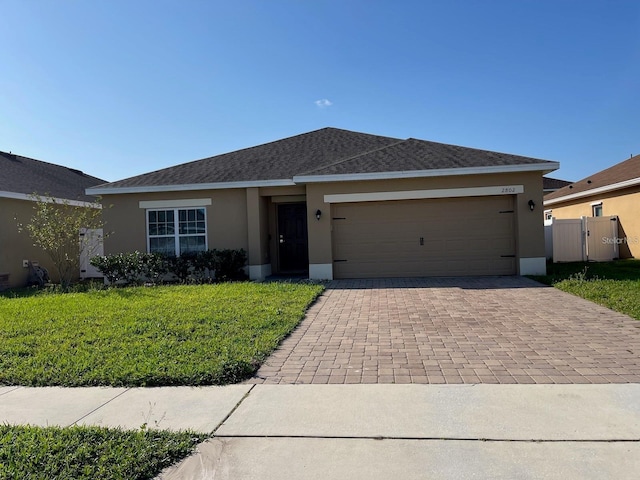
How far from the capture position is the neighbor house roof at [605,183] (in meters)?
16.3

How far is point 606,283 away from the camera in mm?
10461

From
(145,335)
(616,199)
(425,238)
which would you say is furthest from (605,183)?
(145,335)

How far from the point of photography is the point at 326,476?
3129mm

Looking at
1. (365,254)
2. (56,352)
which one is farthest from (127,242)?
(56,352)

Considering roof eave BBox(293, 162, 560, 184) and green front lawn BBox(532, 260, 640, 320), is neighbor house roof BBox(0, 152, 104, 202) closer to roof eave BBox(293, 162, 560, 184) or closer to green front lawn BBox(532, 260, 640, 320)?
roof eave BBox(293, 162, 560, 184)

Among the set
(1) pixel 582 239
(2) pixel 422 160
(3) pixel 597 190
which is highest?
(2) pixel 422 160

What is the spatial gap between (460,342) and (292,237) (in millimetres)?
10129

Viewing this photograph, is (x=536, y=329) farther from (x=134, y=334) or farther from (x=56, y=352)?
(x=56, y=352)

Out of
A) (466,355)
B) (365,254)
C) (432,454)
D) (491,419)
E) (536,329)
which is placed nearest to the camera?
(432,454)

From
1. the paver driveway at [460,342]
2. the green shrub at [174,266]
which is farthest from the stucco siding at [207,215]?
the paver driveway at [460,342]

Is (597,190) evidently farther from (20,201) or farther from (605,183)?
(20,201)

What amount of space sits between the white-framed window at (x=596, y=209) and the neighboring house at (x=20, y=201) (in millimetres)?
20513

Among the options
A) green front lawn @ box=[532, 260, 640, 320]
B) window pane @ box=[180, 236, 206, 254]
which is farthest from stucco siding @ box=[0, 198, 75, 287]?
green front lawn @ box=[532, 260, 640, 320]

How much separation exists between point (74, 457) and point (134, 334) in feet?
12.0
